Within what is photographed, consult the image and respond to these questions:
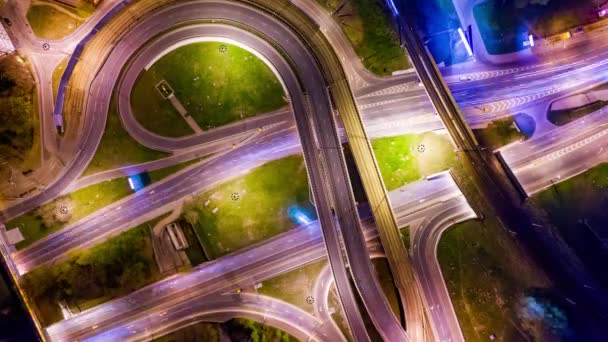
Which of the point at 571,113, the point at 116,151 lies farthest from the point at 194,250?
the point at 571,113

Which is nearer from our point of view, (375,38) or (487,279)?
(487,279)

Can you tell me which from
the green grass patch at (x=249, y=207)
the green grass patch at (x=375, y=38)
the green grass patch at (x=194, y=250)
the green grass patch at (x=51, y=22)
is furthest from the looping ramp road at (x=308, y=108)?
the green grass patch at (x=194, y=250)

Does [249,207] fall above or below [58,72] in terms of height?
below

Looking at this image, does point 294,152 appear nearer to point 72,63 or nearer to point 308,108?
point 308,108

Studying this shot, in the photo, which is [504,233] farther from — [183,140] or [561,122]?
[183,140]

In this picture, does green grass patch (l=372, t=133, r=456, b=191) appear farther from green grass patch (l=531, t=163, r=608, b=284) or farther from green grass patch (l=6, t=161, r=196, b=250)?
green grass patch (l=6, t=161, r=196, b=250)

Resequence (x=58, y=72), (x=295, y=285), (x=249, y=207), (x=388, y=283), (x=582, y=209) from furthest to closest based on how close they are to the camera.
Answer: (x=58, y=72)
(x=249, y=207)
(x=582, y=209)
(x=295, y=285)
(x=388, y=283)

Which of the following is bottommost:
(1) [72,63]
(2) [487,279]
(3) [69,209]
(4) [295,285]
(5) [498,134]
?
(2) [487,279]
